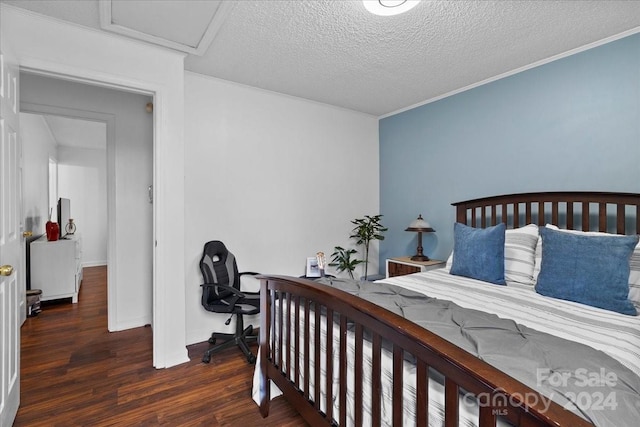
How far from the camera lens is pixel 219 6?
196cm

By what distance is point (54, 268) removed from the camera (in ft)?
13.1

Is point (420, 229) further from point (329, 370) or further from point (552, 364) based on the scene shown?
point (552, 364)

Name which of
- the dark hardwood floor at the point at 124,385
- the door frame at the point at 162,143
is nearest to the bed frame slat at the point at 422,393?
the dark hardwood floor at the point at 124,385

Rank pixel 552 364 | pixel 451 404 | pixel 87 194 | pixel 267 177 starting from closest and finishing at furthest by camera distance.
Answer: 1. pixel 451 404
2. pixel 552 364
3. pixel 267 177
4. pixel 87 194

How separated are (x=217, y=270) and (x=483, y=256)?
224cm

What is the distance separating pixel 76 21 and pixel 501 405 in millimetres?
3034

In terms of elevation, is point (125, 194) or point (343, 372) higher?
point (125, 194)

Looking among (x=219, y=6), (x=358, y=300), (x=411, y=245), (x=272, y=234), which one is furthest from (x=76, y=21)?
(x=411, y=245)

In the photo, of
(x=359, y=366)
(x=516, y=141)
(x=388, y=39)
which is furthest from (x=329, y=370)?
(x=516, y=141)

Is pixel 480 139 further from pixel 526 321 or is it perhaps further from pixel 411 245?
pixel 526 321

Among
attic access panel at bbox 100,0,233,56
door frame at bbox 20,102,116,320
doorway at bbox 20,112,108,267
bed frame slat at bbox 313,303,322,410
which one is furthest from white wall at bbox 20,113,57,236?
bed frame slat at bbox 313,303,322,410

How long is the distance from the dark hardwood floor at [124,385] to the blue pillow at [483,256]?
1.59 m

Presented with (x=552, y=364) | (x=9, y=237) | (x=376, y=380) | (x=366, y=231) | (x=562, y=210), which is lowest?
(x=376, y=380)

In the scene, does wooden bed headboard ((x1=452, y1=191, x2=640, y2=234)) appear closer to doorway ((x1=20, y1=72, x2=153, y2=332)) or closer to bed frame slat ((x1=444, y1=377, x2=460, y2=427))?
bed frame slat ((x1=444, y1=377, x2=460, y2=427))
